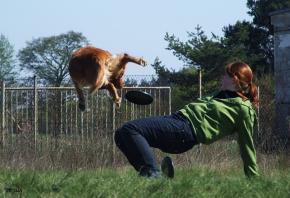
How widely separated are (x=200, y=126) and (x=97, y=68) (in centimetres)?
106

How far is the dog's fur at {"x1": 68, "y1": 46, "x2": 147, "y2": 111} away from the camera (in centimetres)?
586

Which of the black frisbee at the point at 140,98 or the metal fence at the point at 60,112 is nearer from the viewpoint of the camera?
the black frisbee at the point at 140,98

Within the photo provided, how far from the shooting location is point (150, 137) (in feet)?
19.8

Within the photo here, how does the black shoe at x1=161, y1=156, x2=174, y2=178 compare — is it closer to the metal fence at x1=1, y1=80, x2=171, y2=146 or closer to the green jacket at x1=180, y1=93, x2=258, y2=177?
the green jacket at x1=180, y1=93, x2=258, y2=177

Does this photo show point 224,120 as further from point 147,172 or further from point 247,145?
point 147,172

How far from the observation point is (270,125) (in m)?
16.9

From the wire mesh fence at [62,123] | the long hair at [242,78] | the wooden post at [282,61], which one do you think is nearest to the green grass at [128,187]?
the long hair at [242,78]

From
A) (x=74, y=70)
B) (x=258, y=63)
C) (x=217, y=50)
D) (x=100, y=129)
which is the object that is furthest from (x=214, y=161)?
(x=258, y=63)

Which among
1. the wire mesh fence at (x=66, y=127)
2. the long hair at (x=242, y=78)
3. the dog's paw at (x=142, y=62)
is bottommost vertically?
the wire mesh fence at (x=66, y=127)

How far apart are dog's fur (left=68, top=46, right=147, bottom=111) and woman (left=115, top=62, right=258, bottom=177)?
0.43 m

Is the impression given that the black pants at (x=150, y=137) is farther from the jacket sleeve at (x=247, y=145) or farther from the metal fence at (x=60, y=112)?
the metal fence at (x=60, y=112)

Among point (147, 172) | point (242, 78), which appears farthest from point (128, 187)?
point (242, 78)

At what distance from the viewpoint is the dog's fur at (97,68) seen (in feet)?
19.2

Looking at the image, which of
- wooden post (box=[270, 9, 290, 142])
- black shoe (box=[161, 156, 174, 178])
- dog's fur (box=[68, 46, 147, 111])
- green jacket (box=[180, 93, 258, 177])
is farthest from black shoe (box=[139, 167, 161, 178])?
wooden post (box=[270, 9, 290, 142])
